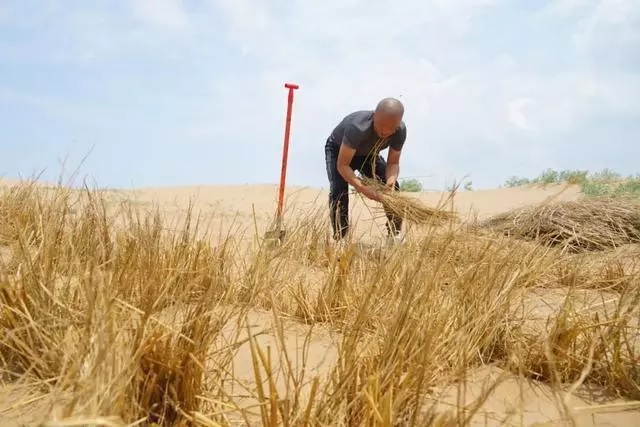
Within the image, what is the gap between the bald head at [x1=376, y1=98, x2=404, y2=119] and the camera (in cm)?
383

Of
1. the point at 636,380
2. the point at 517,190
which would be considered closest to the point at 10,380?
the point at 636,380

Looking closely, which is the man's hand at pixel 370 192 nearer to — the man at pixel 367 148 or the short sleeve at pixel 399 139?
the man at pixel 367 148

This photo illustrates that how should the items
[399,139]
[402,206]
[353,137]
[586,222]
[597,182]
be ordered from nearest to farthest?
[402,206], [353,137], [399,139], [586,222], [597,182]

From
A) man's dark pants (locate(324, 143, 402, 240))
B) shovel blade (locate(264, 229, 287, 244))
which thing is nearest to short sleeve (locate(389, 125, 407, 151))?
man's dark pants (locate(324, 143, 402, 240))

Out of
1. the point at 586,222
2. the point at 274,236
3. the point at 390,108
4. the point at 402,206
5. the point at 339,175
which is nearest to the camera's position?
the point at 274,236

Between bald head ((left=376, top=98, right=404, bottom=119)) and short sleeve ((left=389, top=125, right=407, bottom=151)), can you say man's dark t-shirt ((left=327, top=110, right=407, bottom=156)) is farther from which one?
bald head ((left=376, top=98, right=404, bottom=119))

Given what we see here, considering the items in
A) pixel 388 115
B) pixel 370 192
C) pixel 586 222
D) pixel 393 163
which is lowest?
pixel 586 222

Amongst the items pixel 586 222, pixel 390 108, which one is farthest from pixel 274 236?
pixel 586 222

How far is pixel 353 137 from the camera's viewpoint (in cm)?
402

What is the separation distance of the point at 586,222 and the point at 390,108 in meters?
2.51

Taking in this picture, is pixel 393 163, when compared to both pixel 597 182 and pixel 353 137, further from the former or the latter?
pixel 597 182

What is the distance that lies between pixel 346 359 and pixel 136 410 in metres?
0.48

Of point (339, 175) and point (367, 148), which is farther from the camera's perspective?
point (339, 175)

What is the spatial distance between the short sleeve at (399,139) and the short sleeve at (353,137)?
35 centimetres
